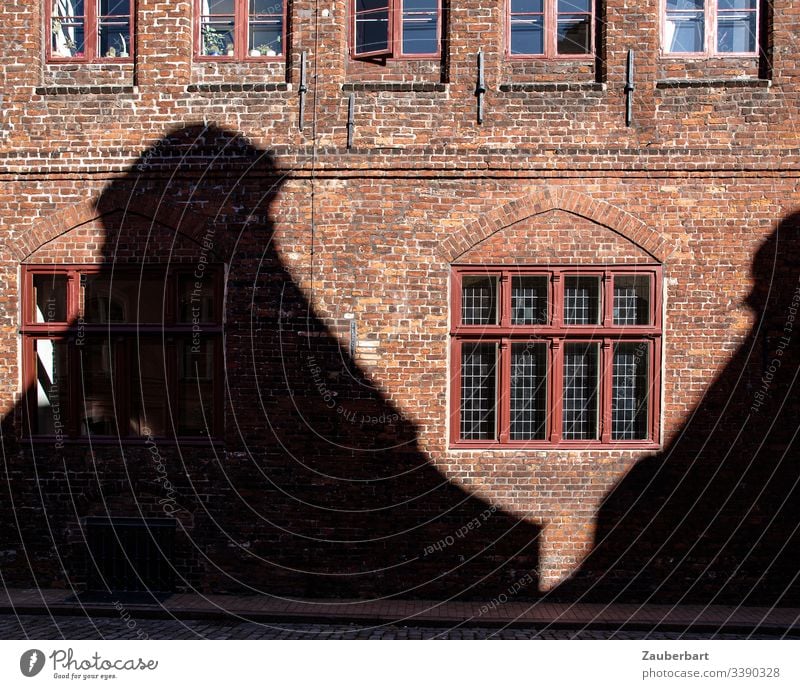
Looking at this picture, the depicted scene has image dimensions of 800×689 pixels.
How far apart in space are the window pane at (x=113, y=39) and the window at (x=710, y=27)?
6.61m

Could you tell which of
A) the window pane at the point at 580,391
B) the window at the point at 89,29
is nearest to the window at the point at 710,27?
the window pane at the point at 580,391

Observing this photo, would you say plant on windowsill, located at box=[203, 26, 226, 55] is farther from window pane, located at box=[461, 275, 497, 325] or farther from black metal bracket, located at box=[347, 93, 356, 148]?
window pane, located at box=[461, 275, 497, 325]

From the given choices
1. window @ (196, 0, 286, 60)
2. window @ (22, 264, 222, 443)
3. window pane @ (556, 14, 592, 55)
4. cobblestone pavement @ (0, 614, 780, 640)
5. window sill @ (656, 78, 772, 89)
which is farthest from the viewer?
window @ (196, 0, 286, 60)

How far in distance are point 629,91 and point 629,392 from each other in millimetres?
3548

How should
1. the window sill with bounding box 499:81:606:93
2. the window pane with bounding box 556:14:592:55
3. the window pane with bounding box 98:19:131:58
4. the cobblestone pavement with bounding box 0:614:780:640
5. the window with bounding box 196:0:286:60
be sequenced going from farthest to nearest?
the window pane with bounding box 98:19:131:58 → the window with bounding box 196:0:286:60 → the window pane with bounding box 556:14:592:55 → the window sill with bounding box 499:81:606:93 → the cobblestone pavement with bounding box 0:614:780:640

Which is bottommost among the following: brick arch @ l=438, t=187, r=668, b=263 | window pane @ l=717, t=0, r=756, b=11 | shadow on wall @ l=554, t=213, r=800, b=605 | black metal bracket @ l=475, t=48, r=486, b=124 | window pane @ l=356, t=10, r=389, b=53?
shadow on wall @ l=554, t=213, r=800, b=605

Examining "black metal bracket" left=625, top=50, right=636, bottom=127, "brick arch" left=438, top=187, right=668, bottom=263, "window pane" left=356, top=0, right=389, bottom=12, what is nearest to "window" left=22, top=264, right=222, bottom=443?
"brick arch" left=438, top=187, right=668, bottom=263

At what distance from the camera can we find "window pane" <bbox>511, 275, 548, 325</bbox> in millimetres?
9641

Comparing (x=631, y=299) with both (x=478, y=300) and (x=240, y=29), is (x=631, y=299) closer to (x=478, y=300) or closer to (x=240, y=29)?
(x=478, y=300)

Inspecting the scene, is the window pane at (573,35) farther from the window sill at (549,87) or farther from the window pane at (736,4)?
the window pane at (736,4)

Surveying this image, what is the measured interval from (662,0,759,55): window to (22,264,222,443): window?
6.22 meters

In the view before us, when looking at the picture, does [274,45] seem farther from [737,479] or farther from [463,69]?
[737,479]

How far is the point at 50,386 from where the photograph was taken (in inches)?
393

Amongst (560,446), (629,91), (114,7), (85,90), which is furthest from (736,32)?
(85,90)
